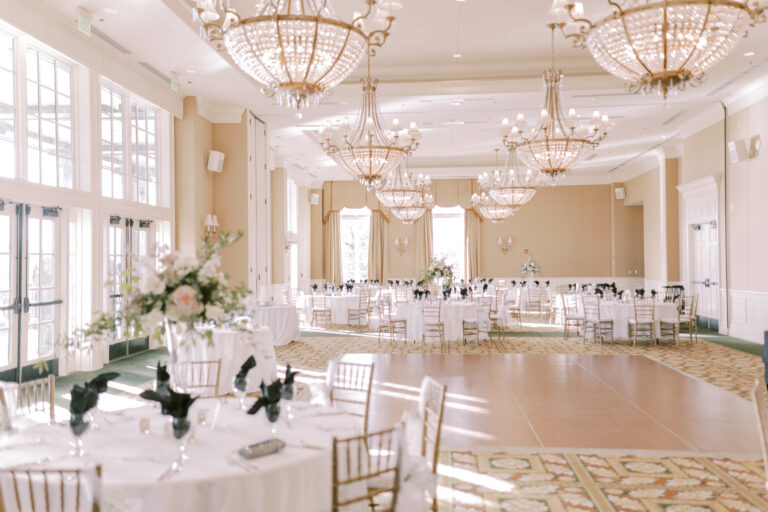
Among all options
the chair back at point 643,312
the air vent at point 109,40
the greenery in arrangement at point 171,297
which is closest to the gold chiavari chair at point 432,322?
the chair back at point 643,312

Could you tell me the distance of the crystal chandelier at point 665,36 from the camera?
3656 mm

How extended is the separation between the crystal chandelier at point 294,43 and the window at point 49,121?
4.63 metres

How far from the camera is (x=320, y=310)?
14.7m

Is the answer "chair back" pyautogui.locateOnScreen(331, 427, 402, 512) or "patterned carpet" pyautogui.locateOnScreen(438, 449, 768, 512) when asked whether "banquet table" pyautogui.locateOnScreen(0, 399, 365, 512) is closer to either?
"chair back" pyautogui.locateOnScreen(331, 427, 402, 512)

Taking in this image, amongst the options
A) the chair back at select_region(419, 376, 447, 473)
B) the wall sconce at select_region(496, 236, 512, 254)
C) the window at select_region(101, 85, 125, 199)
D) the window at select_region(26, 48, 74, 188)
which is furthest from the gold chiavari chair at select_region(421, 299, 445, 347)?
the wall sconce at select_region(496, 236, 512, 254)

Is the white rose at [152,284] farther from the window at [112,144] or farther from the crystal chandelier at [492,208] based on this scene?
the crystal chandelier at [492,208]

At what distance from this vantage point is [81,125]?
840 centimetres

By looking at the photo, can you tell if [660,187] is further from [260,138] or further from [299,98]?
[299,98]

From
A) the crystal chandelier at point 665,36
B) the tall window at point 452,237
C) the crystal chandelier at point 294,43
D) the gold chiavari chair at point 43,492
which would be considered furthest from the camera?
the tall window at point 452,237

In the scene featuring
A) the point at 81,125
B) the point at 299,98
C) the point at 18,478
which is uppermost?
the point at 81,125

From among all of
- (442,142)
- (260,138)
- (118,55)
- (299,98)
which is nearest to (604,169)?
(442,142)

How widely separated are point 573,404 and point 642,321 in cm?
553

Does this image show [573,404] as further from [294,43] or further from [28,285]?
[28,285]

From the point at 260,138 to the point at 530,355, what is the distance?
7237 mm
